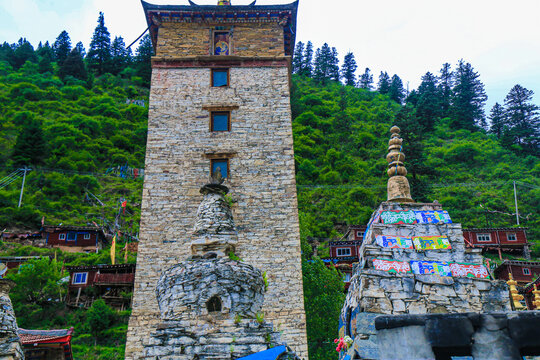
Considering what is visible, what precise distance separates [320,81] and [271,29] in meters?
70.5

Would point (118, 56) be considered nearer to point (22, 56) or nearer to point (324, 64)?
point (22, 56)

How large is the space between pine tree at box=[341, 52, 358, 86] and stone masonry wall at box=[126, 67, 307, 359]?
258 ft

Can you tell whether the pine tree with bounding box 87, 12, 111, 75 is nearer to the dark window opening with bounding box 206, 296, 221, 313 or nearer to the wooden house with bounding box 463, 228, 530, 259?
the wooden house with bounding box 463, 228, 530, 259

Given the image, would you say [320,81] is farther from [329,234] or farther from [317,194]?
[329,234]

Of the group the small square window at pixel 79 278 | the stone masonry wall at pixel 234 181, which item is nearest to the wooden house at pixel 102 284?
the small square window at pixel 79 278

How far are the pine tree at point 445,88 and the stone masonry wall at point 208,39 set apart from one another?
2444 inches

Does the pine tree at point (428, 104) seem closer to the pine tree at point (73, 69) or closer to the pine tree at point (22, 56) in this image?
the pine tree at point (73, 69)

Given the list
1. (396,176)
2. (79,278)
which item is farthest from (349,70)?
(396,176)

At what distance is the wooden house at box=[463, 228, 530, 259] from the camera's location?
1404 inches

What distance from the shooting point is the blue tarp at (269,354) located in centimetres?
532

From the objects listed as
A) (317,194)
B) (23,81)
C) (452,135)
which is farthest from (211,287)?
(23,81)

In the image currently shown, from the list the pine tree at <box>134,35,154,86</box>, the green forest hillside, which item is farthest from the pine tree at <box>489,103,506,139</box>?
the pine tree at <box>134,35,154,86</box>

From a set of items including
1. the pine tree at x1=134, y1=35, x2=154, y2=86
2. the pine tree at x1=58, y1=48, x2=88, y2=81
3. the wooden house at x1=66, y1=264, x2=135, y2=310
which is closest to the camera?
the wooden house at x1=66, y1=264, x2=135, y2=310

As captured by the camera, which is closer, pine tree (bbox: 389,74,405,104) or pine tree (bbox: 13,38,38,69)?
pine tree (bbox: 13,38,38,69)
